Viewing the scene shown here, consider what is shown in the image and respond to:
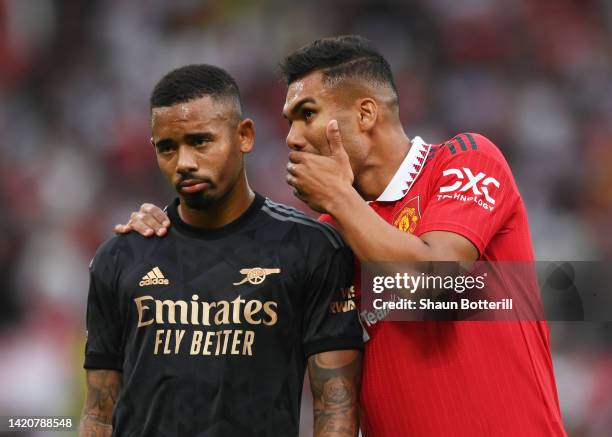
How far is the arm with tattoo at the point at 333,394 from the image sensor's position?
335 centimetres

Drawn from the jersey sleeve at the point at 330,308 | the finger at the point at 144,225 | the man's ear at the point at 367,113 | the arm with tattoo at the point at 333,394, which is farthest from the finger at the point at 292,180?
the arm with tattoo at the point at 333,394

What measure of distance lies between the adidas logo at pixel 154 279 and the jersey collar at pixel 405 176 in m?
0.90

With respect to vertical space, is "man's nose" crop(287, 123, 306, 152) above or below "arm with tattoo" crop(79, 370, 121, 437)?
above

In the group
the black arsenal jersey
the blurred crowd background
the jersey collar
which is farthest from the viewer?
the blurred crowd background

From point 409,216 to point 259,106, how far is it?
259 inches

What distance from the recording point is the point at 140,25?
10656 mm

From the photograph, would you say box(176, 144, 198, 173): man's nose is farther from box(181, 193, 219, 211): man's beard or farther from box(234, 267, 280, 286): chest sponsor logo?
box(234, 267, 280, 286): chest sponsor logo

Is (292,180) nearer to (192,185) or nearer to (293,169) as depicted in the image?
(293,169)

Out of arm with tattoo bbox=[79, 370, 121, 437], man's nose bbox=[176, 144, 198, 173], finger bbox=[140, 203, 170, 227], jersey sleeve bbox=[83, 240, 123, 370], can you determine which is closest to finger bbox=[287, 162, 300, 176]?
man's nose bbox=[176, 144, 198, 173]

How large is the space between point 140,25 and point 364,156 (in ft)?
24.1

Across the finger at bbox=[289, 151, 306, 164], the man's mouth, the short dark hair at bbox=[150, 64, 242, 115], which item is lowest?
the man's mouth

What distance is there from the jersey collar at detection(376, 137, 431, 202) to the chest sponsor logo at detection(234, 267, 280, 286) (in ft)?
1.98

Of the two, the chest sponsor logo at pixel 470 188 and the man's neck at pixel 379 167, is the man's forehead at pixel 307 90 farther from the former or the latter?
the chest sponsor logo at pixel 470 188

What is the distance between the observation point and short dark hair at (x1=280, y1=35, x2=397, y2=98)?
151 inches
